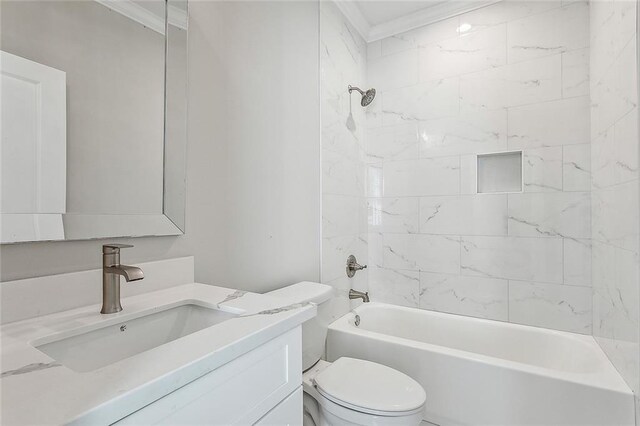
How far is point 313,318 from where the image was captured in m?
1.57

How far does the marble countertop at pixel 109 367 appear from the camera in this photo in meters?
0.42

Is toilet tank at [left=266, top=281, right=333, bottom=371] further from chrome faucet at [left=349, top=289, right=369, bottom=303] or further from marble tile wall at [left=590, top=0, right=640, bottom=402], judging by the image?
marble tile wall at [left=590, top=0, right=640, bottom=402]

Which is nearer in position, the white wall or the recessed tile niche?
the white wall

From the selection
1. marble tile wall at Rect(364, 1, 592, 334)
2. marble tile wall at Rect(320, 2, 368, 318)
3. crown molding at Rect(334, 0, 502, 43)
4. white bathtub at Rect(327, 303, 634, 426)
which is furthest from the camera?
crown molding at Rect(334, 0, 502, 43)

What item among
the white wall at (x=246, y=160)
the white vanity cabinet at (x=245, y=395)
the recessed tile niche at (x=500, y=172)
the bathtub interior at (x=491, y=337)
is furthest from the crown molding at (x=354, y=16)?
the white vanity cabinet at (x=245, y=395)

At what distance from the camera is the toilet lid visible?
1192 millimetres

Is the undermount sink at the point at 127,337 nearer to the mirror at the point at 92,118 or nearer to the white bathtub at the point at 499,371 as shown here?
the mirror at the point at 92,118

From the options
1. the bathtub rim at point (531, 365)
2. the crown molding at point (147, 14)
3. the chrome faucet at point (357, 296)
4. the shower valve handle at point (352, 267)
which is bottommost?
the bathtub rim at point (531, 365)

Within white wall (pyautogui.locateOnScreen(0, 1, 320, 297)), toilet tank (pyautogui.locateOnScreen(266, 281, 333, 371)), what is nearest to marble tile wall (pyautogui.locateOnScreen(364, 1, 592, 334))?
white wall (pyautogui.locateOnScreen(0, 1, 320, 297))

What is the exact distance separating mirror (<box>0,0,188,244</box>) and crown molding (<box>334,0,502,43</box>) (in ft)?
5.07

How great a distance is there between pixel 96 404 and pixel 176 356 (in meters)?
0.16

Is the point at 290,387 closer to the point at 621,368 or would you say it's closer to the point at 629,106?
the point at 621,368

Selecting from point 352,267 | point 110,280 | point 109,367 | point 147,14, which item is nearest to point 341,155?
point 352,267

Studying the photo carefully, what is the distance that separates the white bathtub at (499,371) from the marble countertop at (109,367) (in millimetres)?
1026
